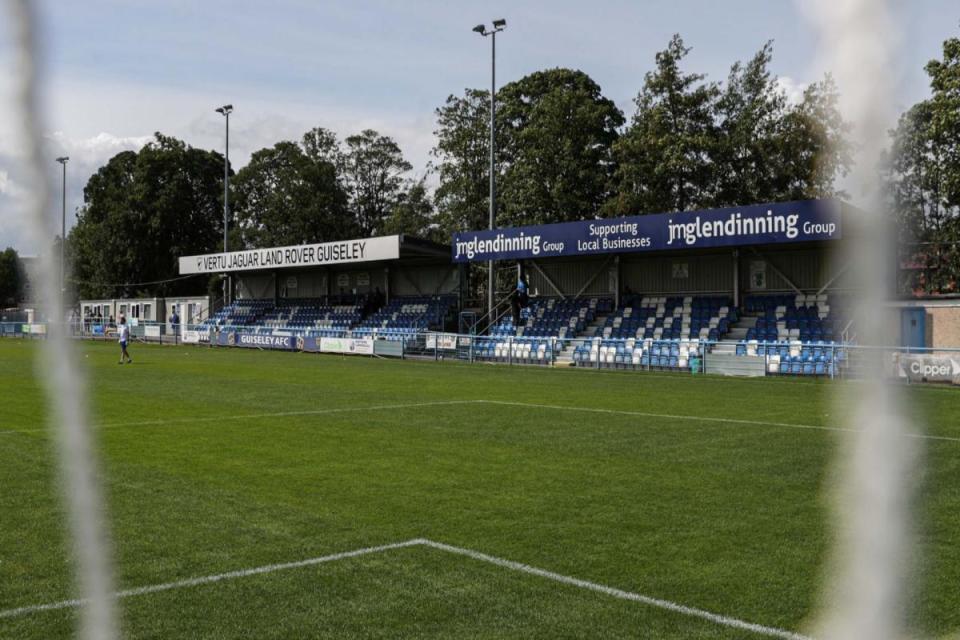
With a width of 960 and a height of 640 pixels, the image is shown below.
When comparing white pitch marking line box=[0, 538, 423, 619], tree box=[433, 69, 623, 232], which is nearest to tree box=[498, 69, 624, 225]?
tree box=[433, 69, 623, 232]

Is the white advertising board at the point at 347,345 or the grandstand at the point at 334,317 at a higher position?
the grandstand at the point at 334,317

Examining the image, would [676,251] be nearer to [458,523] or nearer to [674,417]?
[674,417]

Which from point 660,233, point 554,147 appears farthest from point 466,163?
point 660,233

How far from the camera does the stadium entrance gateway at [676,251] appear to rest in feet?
92.1

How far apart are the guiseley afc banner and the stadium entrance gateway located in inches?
1.2

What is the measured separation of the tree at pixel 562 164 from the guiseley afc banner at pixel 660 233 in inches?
428

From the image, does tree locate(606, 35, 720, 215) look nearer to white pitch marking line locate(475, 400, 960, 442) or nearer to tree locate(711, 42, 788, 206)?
tree locate(711, 42, 788, 206)

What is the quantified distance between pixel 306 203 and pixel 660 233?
43.9 metres

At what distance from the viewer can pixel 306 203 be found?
69.9 meters

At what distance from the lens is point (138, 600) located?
5.30 metres

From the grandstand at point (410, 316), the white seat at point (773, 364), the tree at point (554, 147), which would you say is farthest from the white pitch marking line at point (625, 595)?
the tree at point (554, 147)

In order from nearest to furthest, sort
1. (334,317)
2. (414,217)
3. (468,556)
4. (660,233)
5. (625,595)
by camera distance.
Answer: (625,595) < (468,556) < (660,233) < (334,317) < (414,217)

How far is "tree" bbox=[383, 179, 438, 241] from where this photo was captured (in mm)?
64875

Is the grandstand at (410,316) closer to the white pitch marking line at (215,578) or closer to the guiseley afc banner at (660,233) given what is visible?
the guiseley afc banner at (660,233)
